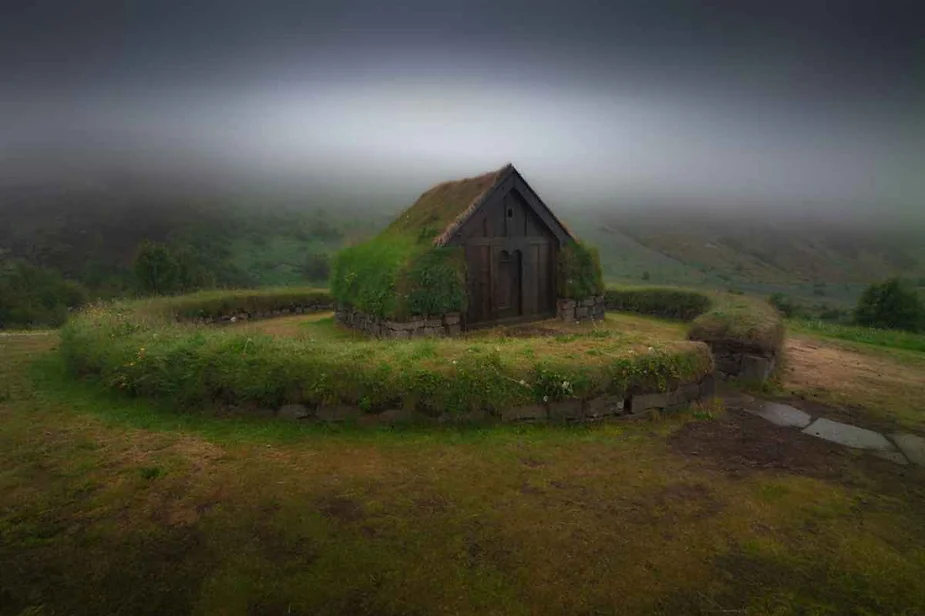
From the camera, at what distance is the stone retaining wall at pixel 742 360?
983cm

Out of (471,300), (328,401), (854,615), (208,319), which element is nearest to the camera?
(854,615)

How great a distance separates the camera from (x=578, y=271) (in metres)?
17.8

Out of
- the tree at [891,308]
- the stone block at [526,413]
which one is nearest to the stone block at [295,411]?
the stone block at [526,413]

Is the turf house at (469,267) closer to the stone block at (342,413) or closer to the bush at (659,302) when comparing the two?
the bush at (659,302)

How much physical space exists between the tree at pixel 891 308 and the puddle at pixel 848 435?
2217cm

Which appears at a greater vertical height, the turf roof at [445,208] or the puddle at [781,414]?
the turf roof at [445,208]

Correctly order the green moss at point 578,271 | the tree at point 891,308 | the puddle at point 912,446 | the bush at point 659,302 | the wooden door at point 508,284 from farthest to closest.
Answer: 1. the tree at point 891,308
2. the bush at point 659,302
3. the green moss at point 578,271
4. the wooden door at point 508,284
5. the puddle at point 912,446

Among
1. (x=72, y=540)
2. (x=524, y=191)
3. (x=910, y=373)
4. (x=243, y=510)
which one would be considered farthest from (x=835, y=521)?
(x=524, y=191)

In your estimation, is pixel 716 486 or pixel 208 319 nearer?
pixel 716 486

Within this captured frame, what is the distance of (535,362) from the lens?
7.39 metres

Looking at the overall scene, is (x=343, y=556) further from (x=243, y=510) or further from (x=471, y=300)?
(x=471, y=300)

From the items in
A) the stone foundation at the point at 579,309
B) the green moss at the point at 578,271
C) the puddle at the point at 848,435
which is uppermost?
the green moss at the point at 578,271

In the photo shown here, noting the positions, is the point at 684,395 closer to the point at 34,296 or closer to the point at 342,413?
the point at 342,413

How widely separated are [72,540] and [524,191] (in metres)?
14.8
